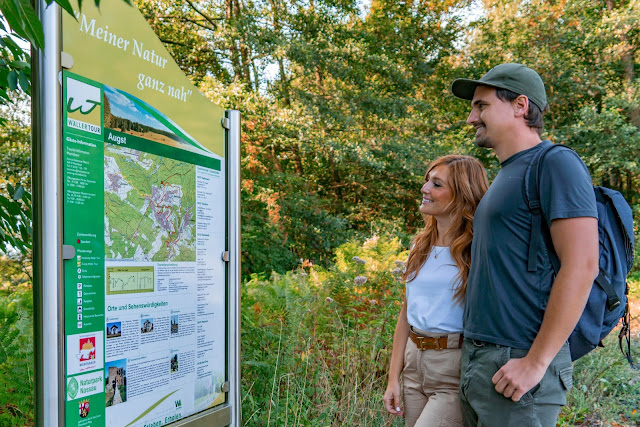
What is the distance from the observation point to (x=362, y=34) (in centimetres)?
1541

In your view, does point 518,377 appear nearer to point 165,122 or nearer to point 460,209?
point 460,209

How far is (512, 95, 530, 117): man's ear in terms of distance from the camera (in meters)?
2.33

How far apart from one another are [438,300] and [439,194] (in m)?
0.53

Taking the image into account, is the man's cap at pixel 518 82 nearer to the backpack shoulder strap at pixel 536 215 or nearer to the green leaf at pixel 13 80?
the backpack shoulder strap at pixel 536 215

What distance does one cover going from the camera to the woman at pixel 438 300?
2.60 m

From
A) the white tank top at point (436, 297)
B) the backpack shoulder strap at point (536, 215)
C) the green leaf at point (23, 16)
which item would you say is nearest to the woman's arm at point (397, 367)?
the white tank top at point (436, 297)

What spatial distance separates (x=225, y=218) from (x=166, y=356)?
2.53ft

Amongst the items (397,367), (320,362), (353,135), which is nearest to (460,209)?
(397,367)

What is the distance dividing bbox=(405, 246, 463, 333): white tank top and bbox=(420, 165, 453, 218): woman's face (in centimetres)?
18

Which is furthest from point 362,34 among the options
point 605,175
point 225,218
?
point 225,218

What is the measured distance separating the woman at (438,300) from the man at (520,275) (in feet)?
0.77

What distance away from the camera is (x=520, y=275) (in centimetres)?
216

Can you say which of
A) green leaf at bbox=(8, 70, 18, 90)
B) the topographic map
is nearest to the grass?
the topographic map

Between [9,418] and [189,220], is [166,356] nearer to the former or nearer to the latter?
[189,220]
